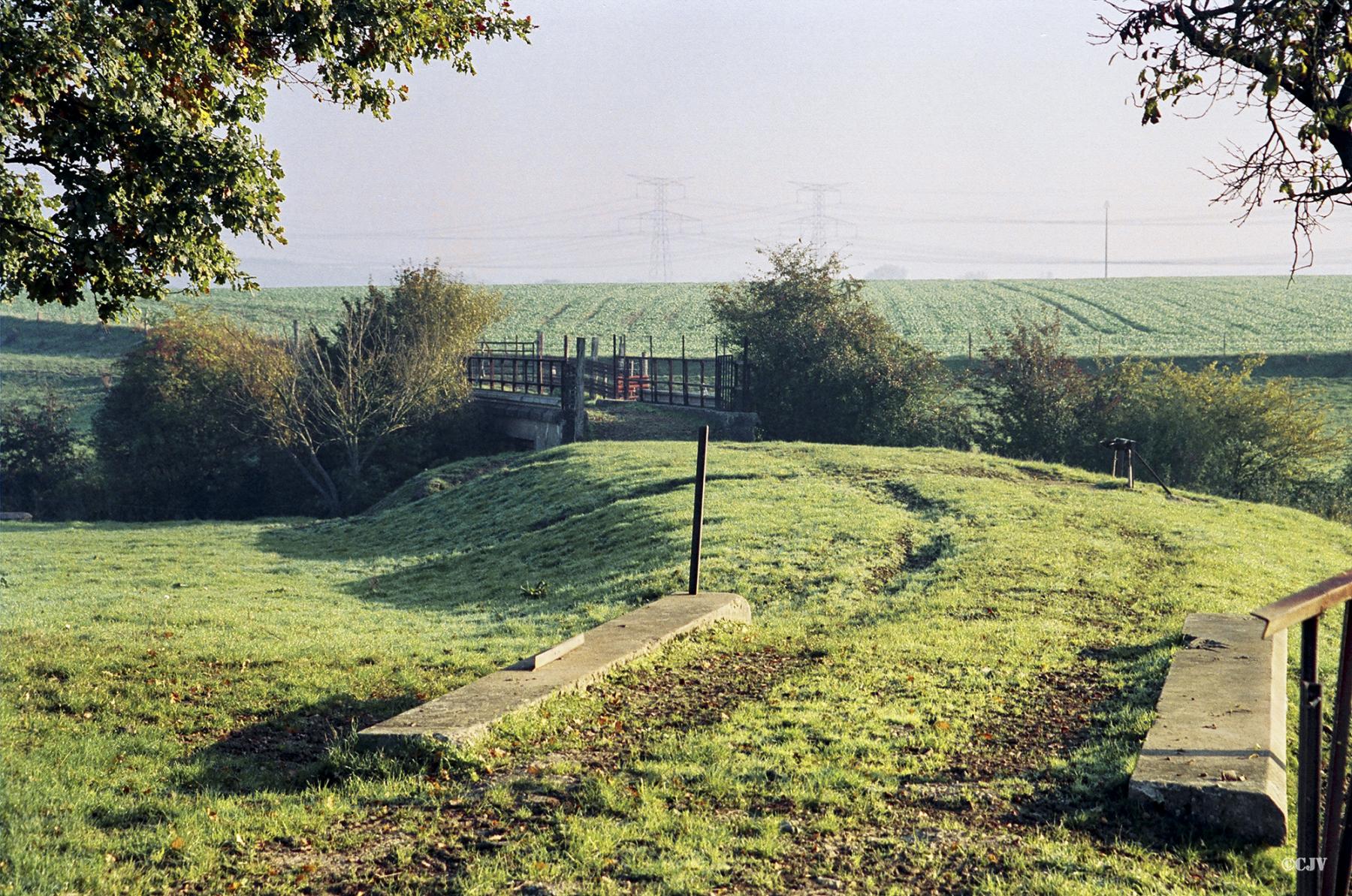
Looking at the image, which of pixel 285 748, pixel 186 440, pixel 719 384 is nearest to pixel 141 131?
pixel 285 748

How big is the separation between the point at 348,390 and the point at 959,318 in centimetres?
6397

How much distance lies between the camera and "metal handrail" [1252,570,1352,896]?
3.71m

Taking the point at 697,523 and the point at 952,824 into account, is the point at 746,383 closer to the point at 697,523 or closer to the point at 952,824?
the point at 697,523

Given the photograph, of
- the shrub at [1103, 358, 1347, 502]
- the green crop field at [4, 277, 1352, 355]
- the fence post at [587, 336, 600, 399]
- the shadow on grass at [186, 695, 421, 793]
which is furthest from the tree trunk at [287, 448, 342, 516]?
the shadow on grass at [186, 695, 421, 793]

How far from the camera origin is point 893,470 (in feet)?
88.2

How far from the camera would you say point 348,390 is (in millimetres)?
Result: 40438

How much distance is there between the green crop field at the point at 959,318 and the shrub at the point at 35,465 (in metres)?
13.5

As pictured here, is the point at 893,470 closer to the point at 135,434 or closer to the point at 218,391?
the point at 218,391

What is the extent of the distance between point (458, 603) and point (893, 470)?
13268 mm

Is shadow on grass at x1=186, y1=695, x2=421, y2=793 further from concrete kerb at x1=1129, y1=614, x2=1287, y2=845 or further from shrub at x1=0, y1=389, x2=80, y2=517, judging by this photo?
shrub at x1=0, y1=389, x2=80, y2=517

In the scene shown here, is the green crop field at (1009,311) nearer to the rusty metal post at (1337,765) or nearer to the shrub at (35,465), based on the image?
the shrub at (35,465)

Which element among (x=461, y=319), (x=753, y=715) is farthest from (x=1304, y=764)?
(x=461, y=319)

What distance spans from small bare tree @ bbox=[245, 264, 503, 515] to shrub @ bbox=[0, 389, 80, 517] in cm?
926

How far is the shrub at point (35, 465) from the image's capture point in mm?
41812
